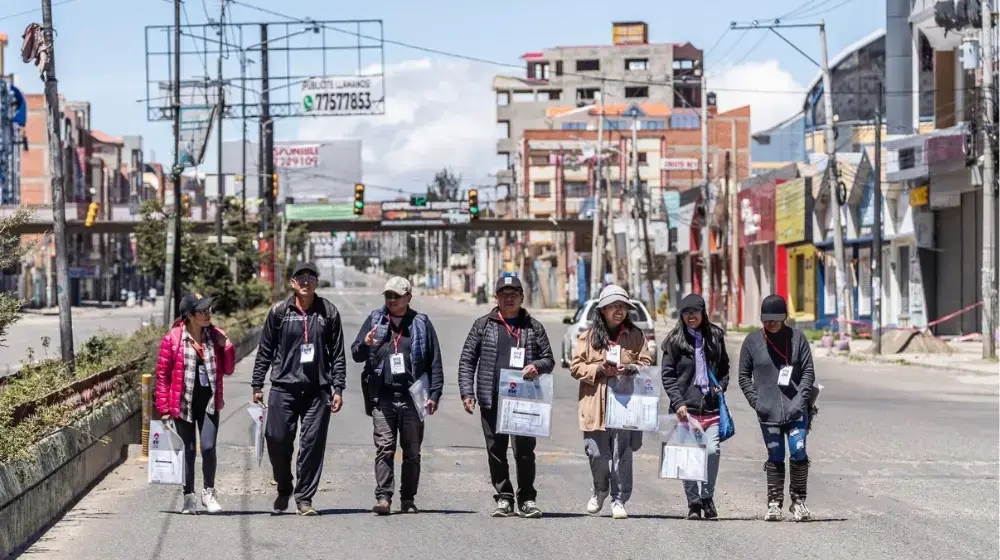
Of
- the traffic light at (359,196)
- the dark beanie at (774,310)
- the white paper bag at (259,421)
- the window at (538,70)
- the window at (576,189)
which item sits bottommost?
the white paper bag at (259,421)

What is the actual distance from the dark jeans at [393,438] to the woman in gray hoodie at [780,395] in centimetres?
249

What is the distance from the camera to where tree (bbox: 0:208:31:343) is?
1115 cm

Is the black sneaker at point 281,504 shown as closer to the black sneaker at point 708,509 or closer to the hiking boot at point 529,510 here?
the hiking boot at point 529,510

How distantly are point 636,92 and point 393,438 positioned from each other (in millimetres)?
141692

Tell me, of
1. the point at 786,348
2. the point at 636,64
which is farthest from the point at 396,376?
the point at 636,64

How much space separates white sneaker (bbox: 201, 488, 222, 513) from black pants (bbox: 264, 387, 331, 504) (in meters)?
0.51

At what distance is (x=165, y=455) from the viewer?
11719 mm

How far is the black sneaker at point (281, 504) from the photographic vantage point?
38.3 ft

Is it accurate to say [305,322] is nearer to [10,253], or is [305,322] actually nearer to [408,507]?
[408,507]

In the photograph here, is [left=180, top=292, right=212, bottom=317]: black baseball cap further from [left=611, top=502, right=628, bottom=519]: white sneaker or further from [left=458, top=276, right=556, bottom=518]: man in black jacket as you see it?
[left=611, top=502, right=628, bottom=519]: white sneaker

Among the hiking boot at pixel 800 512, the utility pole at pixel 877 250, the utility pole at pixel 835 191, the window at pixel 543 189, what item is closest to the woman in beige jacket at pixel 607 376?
the hiking boot at pixel 800 512

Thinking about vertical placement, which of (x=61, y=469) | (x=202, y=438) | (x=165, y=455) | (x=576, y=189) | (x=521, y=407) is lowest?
(x=61, y=469)

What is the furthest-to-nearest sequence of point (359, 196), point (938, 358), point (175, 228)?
point (359, 196), point (938, 358), point (175, 228)

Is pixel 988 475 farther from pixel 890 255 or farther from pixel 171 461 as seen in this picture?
pixel 890 255
